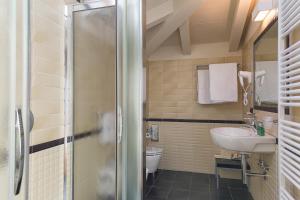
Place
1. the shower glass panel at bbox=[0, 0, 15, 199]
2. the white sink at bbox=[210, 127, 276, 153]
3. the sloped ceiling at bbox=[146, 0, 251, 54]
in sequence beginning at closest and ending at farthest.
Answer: the shower glass panel at bbox=[0, 0, 15, 199] → the white sink at bbox=[210, 127, 276, 153] → the sloped ceiling at bbox=[146, 0, 251, 54]

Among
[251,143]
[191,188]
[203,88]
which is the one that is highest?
[203,88]

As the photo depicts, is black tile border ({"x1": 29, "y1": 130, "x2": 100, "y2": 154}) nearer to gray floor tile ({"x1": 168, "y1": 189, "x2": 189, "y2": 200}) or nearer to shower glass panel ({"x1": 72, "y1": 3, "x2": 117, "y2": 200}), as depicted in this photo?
shower glass panel ({"x1": 72, "y1": 3, "x2": 117, "y2": 200})

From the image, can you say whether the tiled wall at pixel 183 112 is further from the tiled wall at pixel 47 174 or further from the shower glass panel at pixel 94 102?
the tiled wall at pixel 47 174

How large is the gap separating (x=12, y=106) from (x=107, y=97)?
616 millimetres

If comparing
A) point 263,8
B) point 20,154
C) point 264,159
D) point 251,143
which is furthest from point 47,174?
point 263,8

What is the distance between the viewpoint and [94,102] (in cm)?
132

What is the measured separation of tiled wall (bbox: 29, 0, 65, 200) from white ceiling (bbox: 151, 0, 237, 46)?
1.44 m

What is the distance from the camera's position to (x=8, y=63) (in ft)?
2.40

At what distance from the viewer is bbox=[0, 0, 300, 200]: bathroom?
0.75m

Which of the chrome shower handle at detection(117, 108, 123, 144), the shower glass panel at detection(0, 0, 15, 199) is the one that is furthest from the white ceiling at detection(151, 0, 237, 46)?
the shower glass panel at detection(0, 0, 15, 199)

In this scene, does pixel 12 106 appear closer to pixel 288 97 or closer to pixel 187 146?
pixel 288 97

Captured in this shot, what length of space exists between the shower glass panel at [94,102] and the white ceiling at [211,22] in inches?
45.6

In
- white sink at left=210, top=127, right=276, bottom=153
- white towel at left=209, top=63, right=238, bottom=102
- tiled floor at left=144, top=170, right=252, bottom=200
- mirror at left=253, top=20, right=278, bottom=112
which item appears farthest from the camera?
white towel at left=209, top=63, right=238, bottom=102

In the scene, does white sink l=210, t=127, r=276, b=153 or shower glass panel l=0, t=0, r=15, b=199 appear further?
white sink l=210, t=127, r=276, b=153
